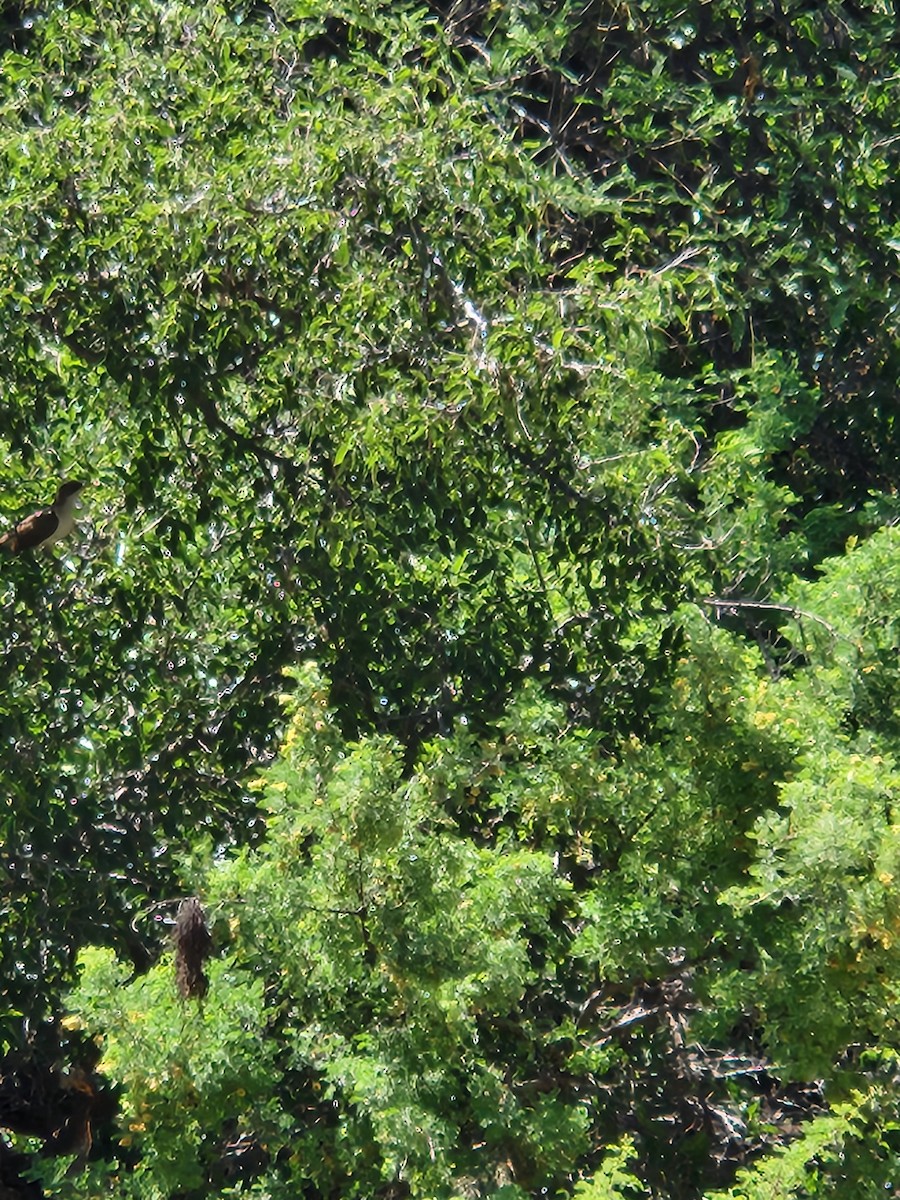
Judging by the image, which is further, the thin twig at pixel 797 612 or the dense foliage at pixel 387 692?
the thin twig at pixel 797 612

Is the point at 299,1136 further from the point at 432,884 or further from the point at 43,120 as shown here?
the point at 43,120

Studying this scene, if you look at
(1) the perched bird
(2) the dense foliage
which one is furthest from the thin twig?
(1) the perched bird

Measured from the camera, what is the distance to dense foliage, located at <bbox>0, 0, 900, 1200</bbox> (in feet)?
14.2

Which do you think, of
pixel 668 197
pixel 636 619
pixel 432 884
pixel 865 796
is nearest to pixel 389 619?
pixel 636 619

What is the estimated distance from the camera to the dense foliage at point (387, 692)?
14.2 ft

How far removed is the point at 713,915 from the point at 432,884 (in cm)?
93

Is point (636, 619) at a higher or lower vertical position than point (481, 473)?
lower

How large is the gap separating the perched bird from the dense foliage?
13 centimetres

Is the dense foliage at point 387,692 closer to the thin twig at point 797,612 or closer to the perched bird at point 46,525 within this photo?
the thin twig at point 797,612

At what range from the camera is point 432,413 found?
481 cm

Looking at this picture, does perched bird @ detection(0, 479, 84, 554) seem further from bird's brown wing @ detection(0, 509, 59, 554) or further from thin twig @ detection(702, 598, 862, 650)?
thin twig @ detection(702, 598, 862, 650)

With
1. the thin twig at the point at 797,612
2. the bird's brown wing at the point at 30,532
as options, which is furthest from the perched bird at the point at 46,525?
the thin twig at the point at 797,612

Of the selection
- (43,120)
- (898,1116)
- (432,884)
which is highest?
(43,120)

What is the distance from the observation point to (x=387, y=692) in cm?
530
